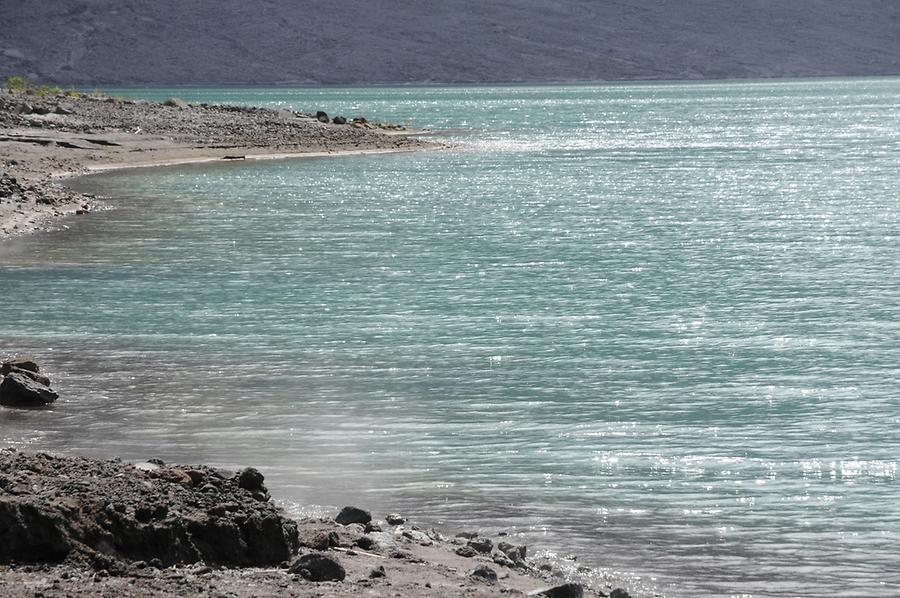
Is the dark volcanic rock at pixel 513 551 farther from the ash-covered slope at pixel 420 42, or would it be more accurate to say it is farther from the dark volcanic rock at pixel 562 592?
the ash-covered slope at pixel 420 42

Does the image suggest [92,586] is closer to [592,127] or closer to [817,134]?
[817,134]

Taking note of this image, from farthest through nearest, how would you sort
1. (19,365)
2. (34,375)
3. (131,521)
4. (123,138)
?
(123,138), (19,365), (34,375), (131,521)

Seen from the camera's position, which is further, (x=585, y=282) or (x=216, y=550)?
(x=585, y=282)

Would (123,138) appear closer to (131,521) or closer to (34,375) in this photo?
(34,375)

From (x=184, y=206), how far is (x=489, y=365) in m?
19.5

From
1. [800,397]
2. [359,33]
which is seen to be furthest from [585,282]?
[359,33]

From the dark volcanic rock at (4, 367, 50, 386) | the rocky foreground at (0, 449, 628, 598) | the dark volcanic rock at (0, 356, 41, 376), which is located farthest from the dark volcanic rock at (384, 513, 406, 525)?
the dark volcanic rock at (0, 356, 41, 376)

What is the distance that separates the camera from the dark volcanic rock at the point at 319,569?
296 inches

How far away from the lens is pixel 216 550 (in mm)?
7785

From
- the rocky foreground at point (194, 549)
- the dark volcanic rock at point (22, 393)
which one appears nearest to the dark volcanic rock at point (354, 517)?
the rocky foreground at point (194, 549)

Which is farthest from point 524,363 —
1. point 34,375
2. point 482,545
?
point 482,545

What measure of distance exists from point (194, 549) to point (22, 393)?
595 cm

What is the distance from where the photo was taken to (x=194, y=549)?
7711mm

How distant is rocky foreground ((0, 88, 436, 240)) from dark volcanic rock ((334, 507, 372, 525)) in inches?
795
